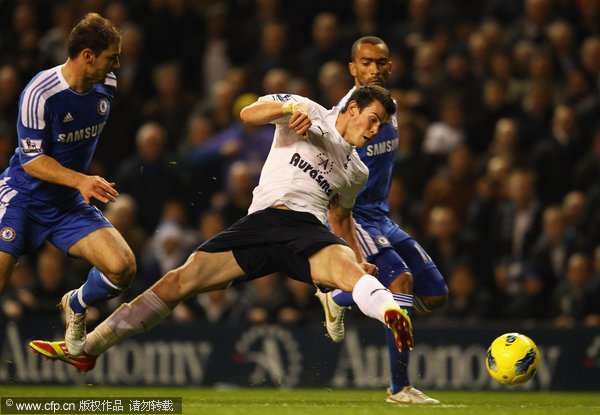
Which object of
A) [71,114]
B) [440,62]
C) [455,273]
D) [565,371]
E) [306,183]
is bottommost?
[565,371]

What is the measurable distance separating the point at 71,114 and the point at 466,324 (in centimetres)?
522

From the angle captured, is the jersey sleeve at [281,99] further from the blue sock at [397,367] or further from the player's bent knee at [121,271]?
the blue sock at [397,367]

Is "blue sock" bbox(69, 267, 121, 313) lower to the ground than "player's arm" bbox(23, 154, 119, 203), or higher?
lower

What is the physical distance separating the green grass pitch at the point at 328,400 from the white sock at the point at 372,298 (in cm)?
76

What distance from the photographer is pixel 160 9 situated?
15.6 metres

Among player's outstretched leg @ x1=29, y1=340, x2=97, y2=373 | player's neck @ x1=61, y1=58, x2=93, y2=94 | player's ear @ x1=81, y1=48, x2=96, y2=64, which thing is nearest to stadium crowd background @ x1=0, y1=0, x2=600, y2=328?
player's outstretched leg @ x1=29, y1=340, x2=97, y2=373

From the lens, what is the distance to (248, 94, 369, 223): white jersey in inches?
357

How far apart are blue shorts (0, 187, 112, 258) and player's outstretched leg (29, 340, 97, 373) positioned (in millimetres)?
722

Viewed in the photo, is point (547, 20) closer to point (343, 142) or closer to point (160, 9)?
point (160, 9)

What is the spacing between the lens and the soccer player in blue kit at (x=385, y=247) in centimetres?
995

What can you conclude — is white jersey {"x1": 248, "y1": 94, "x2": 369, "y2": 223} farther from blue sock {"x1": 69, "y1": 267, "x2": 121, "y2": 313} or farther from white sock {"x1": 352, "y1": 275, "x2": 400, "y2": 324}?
blue sock {"x1": 69, "y1": 267, "x2": 121, "y2": 313}

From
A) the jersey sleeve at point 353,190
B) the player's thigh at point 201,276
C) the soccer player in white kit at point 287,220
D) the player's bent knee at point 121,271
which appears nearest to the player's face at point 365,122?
the soccer player in white kit at point 287,220

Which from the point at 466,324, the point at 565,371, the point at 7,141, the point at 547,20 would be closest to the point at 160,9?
the point at 7,141

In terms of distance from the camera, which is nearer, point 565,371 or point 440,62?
point 565,371
